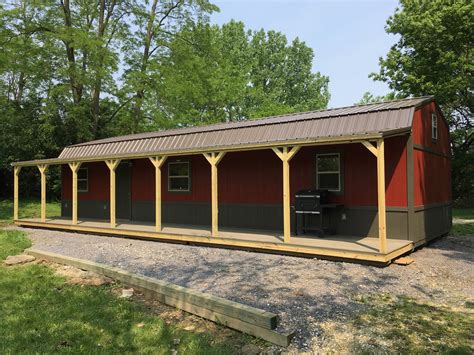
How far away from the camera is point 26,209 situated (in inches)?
798

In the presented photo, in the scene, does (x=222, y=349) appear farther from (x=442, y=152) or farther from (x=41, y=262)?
(x=442, y=152)

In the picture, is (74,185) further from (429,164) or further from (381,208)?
(429,164)

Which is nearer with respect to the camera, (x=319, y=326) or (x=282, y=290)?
(x=319, y=326)

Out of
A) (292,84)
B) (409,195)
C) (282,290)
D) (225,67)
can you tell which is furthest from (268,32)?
(282,290)

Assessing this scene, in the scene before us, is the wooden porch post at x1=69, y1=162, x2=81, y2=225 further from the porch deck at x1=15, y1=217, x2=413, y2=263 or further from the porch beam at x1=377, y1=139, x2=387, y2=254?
A: the porch beam at x1=377, y1=139, x2=387, y2=254

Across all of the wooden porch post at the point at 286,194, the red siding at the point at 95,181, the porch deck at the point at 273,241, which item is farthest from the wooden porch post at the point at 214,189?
the red siding at the point at 95,181

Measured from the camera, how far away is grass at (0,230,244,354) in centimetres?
384

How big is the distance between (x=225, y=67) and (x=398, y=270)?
27537mm

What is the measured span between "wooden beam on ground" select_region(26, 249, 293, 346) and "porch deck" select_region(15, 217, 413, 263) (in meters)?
3.40

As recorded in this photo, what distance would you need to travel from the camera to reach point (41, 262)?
7777 mm

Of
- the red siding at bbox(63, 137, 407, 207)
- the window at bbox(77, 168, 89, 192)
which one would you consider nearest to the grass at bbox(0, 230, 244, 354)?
the red siding at bbox(63, 137, 407, 207)

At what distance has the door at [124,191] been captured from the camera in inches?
554

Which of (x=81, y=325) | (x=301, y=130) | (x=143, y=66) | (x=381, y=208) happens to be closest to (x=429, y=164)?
(x=301, y=130)

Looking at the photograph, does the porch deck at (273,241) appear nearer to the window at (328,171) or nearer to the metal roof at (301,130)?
the window at (328,171)
